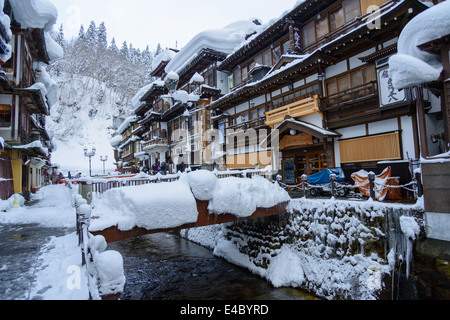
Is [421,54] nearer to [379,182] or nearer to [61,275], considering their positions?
[379,182]

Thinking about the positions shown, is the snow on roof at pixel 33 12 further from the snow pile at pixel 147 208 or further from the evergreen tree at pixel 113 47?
the evergreen tree at pixel 113 47

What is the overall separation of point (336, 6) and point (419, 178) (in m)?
13.0

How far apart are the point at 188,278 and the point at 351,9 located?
707 inches

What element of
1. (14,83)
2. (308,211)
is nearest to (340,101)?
(308,211)

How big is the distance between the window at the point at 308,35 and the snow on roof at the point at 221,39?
988 cm

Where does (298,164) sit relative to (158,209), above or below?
above

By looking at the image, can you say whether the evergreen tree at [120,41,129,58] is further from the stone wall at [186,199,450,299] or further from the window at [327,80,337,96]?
the stone wall at [186,199,450,299]

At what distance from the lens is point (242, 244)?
13.2 metres

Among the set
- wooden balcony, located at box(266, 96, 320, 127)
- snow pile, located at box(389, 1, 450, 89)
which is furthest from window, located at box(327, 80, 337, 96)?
snow pile, located at box(389, 1, 450, 89)

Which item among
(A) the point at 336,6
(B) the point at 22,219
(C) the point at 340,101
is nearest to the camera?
(B) the point at 22,219

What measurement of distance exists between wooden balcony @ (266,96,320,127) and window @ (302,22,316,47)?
4.89 m

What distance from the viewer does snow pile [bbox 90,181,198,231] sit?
6.99 meters

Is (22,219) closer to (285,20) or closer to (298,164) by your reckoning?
(298,164)
